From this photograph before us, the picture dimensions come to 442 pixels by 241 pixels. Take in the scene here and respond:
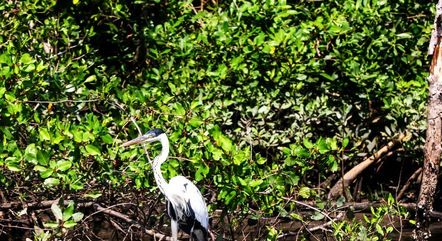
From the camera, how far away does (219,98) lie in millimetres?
9242

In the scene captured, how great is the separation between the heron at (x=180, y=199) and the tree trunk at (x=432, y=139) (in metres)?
1.99

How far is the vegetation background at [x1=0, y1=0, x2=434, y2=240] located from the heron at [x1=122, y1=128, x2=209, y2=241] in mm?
130

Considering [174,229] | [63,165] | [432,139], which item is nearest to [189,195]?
[174,229]

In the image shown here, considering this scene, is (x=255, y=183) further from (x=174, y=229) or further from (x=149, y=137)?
(x=174, y=229)

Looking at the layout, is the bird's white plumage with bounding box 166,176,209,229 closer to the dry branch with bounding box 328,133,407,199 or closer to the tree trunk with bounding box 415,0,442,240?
the tree trunk with bounding box 415,0,442,240

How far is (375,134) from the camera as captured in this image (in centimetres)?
1068

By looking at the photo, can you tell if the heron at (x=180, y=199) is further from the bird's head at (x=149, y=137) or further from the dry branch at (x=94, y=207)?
the dry branch at (x=94, y=207)

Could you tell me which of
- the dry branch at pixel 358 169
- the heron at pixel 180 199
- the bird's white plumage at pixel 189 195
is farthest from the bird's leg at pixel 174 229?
the dry branch at pixel 358 169

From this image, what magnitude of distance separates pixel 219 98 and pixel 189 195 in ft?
7.54

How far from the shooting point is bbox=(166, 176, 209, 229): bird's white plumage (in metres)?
7.06

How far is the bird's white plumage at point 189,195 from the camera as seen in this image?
23.2 ft

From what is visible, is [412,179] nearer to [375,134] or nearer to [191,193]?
[375,134]

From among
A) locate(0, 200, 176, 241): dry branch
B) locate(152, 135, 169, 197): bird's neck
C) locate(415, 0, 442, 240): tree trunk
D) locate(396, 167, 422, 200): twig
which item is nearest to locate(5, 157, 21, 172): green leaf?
locate(0, 200, 176, 241): dry branch

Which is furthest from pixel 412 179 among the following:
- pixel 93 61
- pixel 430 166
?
pixel 93 61
